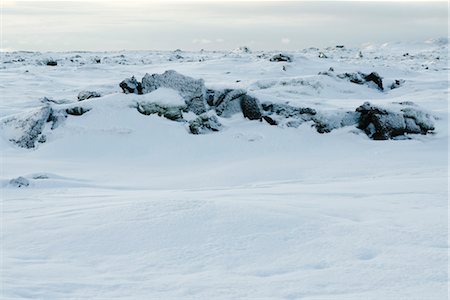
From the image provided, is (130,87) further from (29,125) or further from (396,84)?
(396,84)

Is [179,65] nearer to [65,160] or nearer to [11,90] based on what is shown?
[11,90]

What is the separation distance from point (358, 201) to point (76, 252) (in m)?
3.64

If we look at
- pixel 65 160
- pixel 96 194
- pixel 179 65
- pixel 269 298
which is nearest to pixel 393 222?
pixel 269 298

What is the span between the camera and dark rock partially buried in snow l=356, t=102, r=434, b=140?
13422 mm

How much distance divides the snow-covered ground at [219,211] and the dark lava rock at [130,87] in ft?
1.47

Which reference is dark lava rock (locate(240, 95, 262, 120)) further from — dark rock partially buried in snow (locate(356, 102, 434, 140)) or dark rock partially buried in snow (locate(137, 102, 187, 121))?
dark rock partially buried in snow (locate(356, 102, 434, 140))

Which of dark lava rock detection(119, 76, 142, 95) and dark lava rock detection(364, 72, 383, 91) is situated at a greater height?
dark lava rock detection(119, 76, 142, 95)

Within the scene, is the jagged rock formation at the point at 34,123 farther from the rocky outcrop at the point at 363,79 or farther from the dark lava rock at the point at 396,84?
the dark lava rock at the point at 396,84

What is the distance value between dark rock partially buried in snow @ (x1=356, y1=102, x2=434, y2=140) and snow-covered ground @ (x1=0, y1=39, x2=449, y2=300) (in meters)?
0.36

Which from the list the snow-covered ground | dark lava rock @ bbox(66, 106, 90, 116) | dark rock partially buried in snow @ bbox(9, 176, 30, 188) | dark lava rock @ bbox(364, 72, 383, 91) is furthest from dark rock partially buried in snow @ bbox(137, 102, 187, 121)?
dark lava rock @ bbox(364, 72, 383, 91)

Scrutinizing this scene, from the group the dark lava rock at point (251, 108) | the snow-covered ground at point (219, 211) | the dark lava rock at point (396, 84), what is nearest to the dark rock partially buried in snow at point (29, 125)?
the snow-covered ground at point (219, 211)

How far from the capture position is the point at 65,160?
477 inches

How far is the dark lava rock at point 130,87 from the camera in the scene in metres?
14.5

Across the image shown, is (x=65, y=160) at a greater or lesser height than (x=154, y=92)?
lesser
